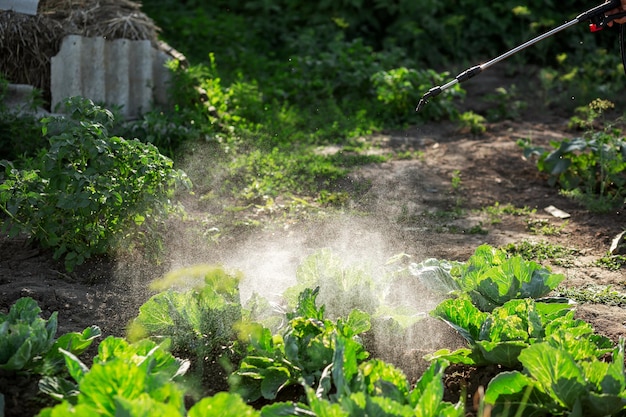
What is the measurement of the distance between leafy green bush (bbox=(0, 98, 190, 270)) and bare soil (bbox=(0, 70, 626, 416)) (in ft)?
0.62

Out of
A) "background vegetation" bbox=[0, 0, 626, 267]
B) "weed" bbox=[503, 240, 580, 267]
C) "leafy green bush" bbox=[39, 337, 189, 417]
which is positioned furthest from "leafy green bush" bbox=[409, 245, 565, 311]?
"background vegetation" bbox=[0, 0, 626, 267]

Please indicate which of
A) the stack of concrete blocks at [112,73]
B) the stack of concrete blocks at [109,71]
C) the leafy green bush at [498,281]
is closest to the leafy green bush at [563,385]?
the leafy green bush at [498,281]

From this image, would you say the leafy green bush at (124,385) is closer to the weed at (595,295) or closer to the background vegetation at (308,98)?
the background vegetation at (308,98)

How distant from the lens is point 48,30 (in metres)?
6.16

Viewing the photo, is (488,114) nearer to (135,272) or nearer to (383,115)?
(383,115)

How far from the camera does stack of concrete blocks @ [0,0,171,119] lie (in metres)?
6.11

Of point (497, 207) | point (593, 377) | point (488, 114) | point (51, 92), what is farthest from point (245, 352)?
point (488, 114)

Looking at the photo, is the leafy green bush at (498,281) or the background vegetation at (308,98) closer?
the leafy green bush at (498,281)

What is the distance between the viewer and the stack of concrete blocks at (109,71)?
6.11m

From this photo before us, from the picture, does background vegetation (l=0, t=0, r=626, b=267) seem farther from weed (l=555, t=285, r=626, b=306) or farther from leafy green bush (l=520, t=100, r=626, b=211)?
weed (l=555, t=285, r=626, b=306)

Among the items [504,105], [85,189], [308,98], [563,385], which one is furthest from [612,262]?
[308,98]

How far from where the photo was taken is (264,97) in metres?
7.18

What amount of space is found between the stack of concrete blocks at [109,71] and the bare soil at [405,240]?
6.19 ft

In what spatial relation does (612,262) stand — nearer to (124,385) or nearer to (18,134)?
(124,385)
